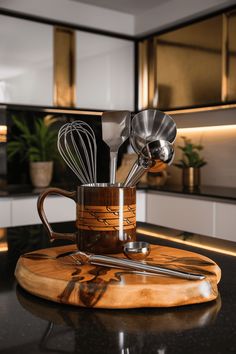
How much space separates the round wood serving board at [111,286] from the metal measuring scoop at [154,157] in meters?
0.19

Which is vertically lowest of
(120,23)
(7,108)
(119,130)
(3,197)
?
(3,197)

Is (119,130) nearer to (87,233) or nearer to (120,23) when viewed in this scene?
(87,233)

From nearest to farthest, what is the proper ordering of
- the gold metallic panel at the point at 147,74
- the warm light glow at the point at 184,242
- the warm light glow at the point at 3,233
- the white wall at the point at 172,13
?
the warm light glow at the point at 184,242 < the warm light glow at the point at 3,233 < the white wall at the point at 172,13 < the gold metallic panel at the point at 147,74

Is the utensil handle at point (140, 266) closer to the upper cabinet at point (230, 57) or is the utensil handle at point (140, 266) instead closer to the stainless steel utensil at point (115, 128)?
the stainless steel utensil at point (115, 128)

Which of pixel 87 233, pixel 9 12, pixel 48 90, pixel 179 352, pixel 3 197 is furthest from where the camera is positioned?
pixel 48 90

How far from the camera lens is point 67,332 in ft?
1.91

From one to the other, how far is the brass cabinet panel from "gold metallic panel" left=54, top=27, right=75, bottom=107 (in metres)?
0.66

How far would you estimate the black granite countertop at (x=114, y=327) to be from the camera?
539 mm

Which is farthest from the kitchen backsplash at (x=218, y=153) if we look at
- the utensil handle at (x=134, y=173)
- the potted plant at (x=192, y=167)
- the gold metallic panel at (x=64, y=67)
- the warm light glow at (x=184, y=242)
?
the utensil handle at (x=134, y=173)

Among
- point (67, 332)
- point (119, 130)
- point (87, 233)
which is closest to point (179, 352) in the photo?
point (67, 332)

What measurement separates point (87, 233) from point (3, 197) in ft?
6.29

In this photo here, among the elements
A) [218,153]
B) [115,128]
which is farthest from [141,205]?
[115,128]

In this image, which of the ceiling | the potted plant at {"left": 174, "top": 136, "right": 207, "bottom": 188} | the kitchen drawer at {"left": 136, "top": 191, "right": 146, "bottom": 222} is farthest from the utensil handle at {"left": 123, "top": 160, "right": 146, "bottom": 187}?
the ceiling

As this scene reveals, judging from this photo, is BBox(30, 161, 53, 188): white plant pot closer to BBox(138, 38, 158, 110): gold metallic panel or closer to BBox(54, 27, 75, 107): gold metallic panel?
BBox(54, 27, 75, 107): gold metallic panel
